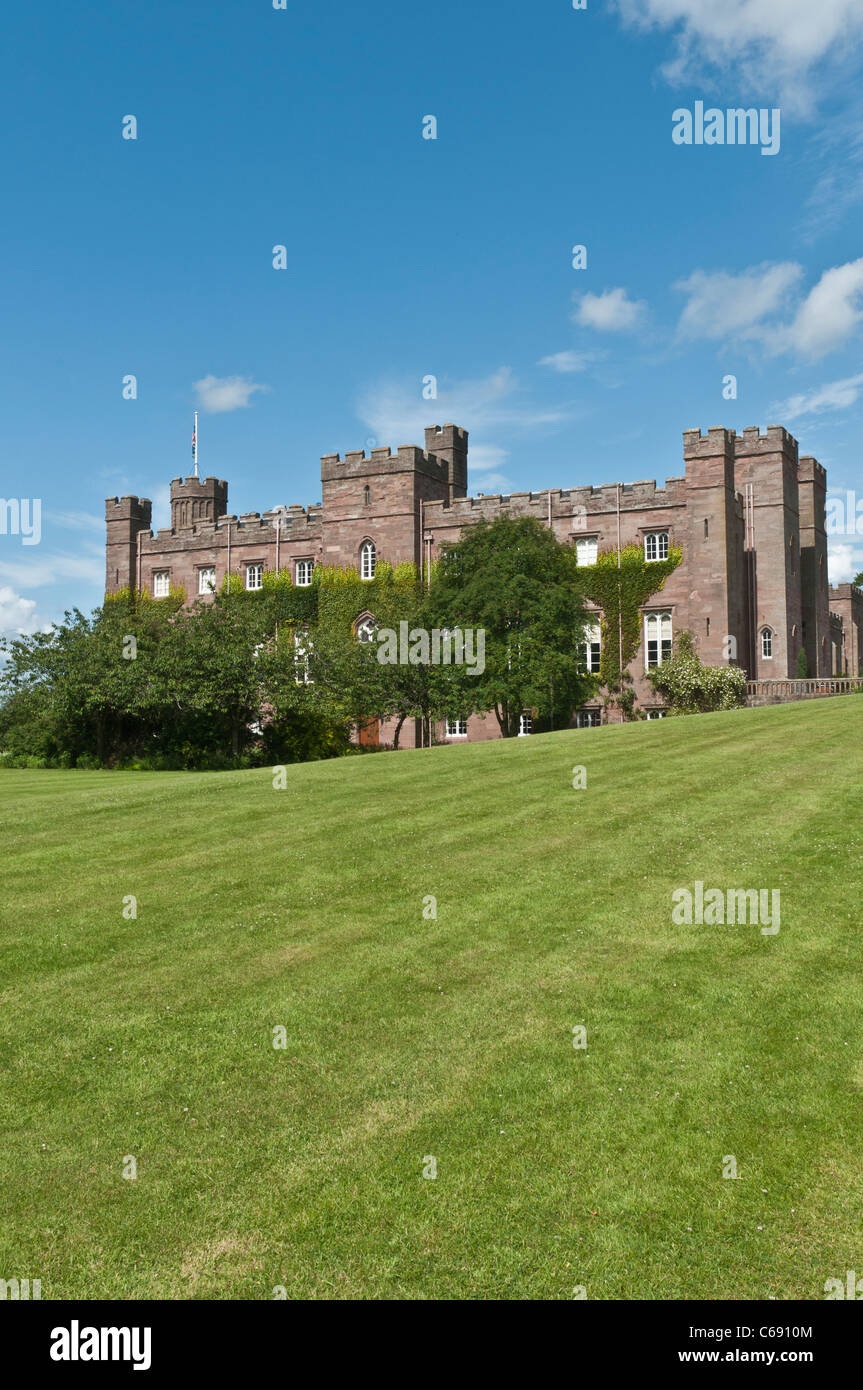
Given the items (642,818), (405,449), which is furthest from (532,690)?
(642,818)

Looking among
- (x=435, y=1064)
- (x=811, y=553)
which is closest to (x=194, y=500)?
(x=811, y=553)

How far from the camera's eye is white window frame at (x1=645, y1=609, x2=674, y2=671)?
49094mm

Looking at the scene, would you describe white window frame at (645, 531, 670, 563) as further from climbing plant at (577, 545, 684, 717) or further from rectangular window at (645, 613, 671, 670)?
rectangular window at (645, 613, 671, 670)

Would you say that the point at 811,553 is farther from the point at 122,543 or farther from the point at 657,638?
the point at 122,543

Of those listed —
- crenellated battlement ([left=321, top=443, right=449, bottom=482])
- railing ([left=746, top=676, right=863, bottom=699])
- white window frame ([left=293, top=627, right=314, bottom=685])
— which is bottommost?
railing ([left=746, top=676, right=863, bottom=699])

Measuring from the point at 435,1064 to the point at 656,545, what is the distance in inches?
1760

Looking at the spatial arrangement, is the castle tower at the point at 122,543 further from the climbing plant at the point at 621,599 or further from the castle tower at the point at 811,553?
the castle tower at the point at 811,553

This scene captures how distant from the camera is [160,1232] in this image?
5.94m

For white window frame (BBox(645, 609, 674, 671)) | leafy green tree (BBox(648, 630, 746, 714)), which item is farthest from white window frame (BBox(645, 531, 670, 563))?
leafy green tree (BBox(648, 630, 746, 714))

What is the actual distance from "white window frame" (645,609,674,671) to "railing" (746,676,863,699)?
4.63 meters

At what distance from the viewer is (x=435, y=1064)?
306 inches
